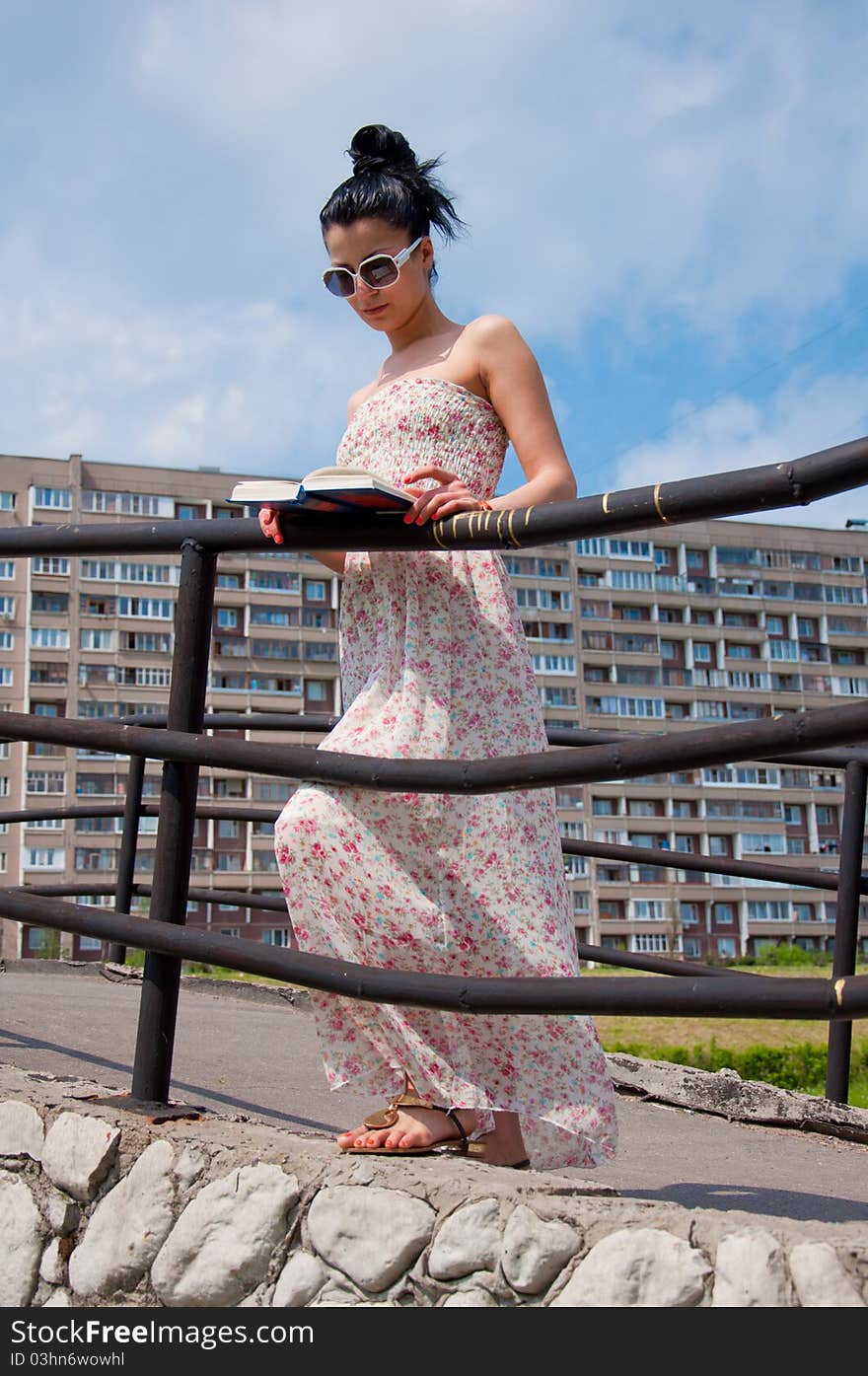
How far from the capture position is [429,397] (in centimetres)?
248

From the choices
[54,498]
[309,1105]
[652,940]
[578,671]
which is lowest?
[652,940]

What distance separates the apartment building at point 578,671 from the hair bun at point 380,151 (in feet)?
193

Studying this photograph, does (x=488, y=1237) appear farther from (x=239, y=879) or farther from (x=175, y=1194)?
(x=239, y=879)

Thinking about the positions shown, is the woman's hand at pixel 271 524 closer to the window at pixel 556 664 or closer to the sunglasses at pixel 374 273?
the sunglasses at pixel 374 273

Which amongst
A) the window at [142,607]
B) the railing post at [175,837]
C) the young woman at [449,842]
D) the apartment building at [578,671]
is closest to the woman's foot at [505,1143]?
the young woman at [449,842]

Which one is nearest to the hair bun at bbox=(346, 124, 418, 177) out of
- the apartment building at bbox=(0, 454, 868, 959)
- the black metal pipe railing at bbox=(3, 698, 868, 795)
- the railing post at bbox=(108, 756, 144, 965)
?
the black metal pipe railing at bbox=(3, 698, 868, 795)

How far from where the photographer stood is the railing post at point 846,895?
3.44m

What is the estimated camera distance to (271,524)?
212cm

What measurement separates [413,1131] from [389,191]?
5.54ft

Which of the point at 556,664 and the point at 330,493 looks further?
the point at 556,664

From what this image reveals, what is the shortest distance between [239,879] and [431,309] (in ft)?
213

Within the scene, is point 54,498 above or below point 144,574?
above

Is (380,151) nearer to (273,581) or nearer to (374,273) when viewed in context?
(374,273)

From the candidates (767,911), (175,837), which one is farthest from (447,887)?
(767,911)
